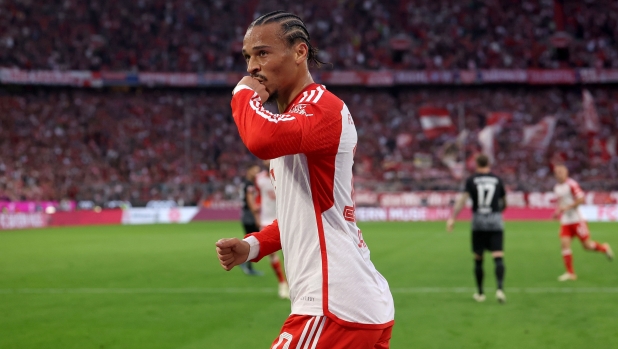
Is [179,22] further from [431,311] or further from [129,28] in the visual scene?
[431,311]

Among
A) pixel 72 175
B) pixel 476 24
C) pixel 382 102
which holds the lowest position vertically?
pixel 72 175

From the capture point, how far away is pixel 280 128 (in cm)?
253

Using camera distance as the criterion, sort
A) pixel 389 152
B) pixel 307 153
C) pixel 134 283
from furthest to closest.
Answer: pixel 389 152 < pixel 134 283 < pixel 307 153

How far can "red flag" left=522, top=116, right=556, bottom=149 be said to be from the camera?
40.6m

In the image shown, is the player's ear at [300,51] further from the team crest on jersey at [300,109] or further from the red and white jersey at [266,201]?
the red and white jersey at [266,201]

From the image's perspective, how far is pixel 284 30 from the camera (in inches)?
111

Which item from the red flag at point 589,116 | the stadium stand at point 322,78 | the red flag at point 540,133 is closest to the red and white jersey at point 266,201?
the stadium stand at point 322,78

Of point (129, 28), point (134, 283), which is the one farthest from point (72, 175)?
point (134, 283)

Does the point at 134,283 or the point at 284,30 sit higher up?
the point at 284,30

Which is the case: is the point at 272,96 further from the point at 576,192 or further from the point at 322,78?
the point at 322,78

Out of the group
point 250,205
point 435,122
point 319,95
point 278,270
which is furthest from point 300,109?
point 435,122

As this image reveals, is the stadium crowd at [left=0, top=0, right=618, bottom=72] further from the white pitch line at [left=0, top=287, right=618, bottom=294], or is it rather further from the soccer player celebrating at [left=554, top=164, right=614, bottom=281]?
the white pitch line at [left=0, top=287, right=618, bottom=294]

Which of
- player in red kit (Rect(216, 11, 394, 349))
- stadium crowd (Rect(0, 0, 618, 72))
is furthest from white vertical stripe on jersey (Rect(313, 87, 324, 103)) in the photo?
stadium crowd (Rect(0, 0, 618, 72))

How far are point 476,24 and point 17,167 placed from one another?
1243 inches
